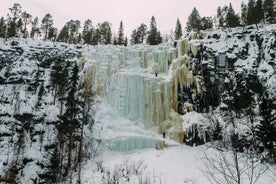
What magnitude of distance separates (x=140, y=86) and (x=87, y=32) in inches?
1364

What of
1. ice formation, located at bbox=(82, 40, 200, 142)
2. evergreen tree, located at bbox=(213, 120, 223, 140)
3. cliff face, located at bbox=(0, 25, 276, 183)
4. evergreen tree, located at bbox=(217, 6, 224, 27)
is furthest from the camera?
evergreen tree, located at bbox=(217, 6, 224, 27)

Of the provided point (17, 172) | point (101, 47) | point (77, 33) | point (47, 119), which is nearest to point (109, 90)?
point (47, 119)

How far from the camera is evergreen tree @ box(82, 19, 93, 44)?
62.7 meters

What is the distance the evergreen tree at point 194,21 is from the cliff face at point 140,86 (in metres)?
17.7

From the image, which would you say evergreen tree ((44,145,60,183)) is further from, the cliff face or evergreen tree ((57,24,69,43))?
evergreen tree ((57,24,69,43))

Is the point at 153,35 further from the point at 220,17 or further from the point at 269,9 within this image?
the point at 269,9

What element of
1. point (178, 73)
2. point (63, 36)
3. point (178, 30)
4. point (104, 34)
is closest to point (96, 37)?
point (104, 34)

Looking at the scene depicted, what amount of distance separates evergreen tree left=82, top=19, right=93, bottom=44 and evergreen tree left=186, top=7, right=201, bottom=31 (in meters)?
20.1

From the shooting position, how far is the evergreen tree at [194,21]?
58975mm

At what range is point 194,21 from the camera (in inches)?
2362

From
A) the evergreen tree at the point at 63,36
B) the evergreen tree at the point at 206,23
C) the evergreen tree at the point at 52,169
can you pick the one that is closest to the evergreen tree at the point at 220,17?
the evergreen tree at the point at 206,23

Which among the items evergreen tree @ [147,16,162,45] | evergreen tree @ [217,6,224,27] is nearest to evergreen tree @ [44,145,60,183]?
evergreen tree @ [147,16,162,45]

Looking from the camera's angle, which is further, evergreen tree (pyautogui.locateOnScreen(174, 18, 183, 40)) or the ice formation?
evergreen tree (pyautogui.locateOnScreen(174, 18, 183, 40))

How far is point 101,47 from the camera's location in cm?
4309
